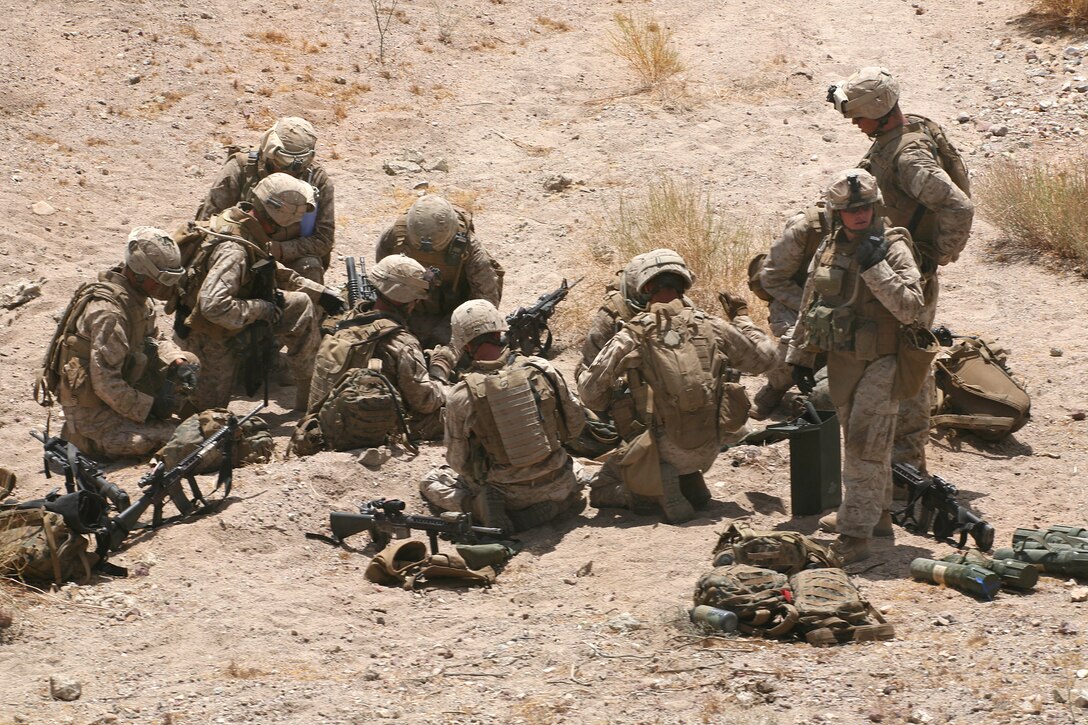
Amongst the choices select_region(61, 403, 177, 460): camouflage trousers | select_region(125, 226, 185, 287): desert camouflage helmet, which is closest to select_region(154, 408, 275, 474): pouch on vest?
select_region(61, 403, 177, 460): camouflage trousers

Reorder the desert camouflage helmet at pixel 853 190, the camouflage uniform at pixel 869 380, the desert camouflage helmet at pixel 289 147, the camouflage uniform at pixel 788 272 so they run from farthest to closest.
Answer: the desert camouflage helmet at pixel 289 147
the camouflage uniform at pixel 788 272
the camouflage uniform at pixel 869 380
the desert camouflage helmet at pixel 853 190

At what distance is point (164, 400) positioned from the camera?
9.23 metres

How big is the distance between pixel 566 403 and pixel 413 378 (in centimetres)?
129

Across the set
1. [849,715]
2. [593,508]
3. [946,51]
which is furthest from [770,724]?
[946,51]

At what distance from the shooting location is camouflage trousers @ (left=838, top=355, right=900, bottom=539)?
7.41m

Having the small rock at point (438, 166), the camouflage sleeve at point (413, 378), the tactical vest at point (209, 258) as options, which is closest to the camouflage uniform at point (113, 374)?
the tactical vest at point (209, 258)

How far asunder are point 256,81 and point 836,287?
9.42 meters

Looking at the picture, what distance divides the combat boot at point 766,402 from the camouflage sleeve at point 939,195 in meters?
1.63

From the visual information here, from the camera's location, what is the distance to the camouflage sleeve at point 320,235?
426 inches

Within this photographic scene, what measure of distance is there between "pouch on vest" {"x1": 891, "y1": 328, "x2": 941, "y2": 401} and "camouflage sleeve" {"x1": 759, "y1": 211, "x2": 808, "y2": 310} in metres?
2.28

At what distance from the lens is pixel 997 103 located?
1474 cm

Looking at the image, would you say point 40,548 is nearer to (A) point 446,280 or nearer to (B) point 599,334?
(B) point 599,334

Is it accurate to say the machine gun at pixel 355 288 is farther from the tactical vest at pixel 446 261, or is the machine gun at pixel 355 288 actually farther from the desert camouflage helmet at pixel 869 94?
the desert camouflage helmet at pixel 869 94

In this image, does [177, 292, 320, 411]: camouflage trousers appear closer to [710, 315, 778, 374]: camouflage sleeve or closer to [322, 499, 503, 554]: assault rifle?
[322, 499, 503, 554]: assault rifle
